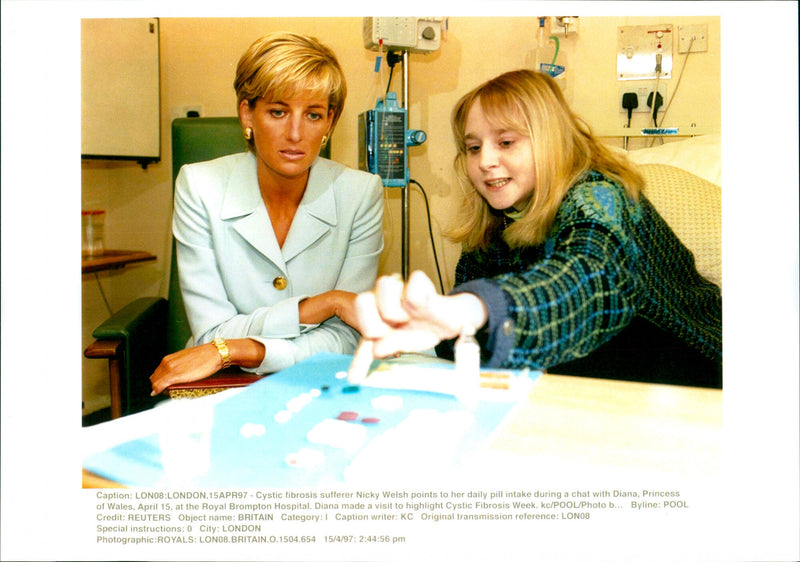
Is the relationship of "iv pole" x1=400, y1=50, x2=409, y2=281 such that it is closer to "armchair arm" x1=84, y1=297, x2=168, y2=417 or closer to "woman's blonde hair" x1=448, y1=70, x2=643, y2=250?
"woman's blonde hair" x1=448, y1=70, x2=643, y2=250

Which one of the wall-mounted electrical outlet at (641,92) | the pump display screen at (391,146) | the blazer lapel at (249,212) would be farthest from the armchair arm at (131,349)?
the wall-mounted electrical outlet at (641,92)

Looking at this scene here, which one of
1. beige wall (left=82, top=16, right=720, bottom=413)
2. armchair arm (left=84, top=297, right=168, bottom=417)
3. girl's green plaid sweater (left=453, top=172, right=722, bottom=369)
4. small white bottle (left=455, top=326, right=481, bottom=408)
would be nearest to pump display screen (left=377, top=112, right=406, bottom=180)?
beige wall (left=82, top=16, right=720, bottom=413)

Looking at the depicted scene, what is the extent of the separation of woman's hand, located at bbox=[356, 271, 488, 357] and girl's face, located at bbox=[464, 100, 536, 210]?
0.16 metres

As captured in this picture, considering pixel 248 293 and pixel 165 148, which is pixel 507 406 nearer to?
pixel 248 293

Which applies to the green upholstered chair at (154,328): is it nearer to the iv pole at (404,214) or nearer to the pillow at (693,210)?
the iv pole at (404,214)

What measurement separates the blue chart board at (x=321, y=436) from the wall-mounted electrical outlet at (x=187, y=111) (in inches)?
16.1

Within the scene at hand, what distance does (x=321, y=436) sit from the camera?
0.81m

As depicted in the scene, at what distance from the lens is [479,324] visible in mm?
742

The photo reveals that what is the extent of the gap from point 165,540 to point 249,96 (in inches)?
26.0

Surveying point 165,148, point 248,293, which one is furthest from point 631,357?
point 165,148

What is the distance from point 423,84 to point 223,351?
485mm

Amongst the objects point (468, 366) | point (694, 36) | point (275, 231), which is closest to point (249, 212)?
point (275, 231)

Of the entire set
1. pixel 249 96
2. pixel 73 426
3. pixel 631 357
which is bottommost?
pixel 73 426

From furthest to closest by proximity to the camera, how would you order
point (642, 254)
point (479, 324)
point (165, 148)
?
point (165, 148)
point (642, 254)
point (479, 324)
